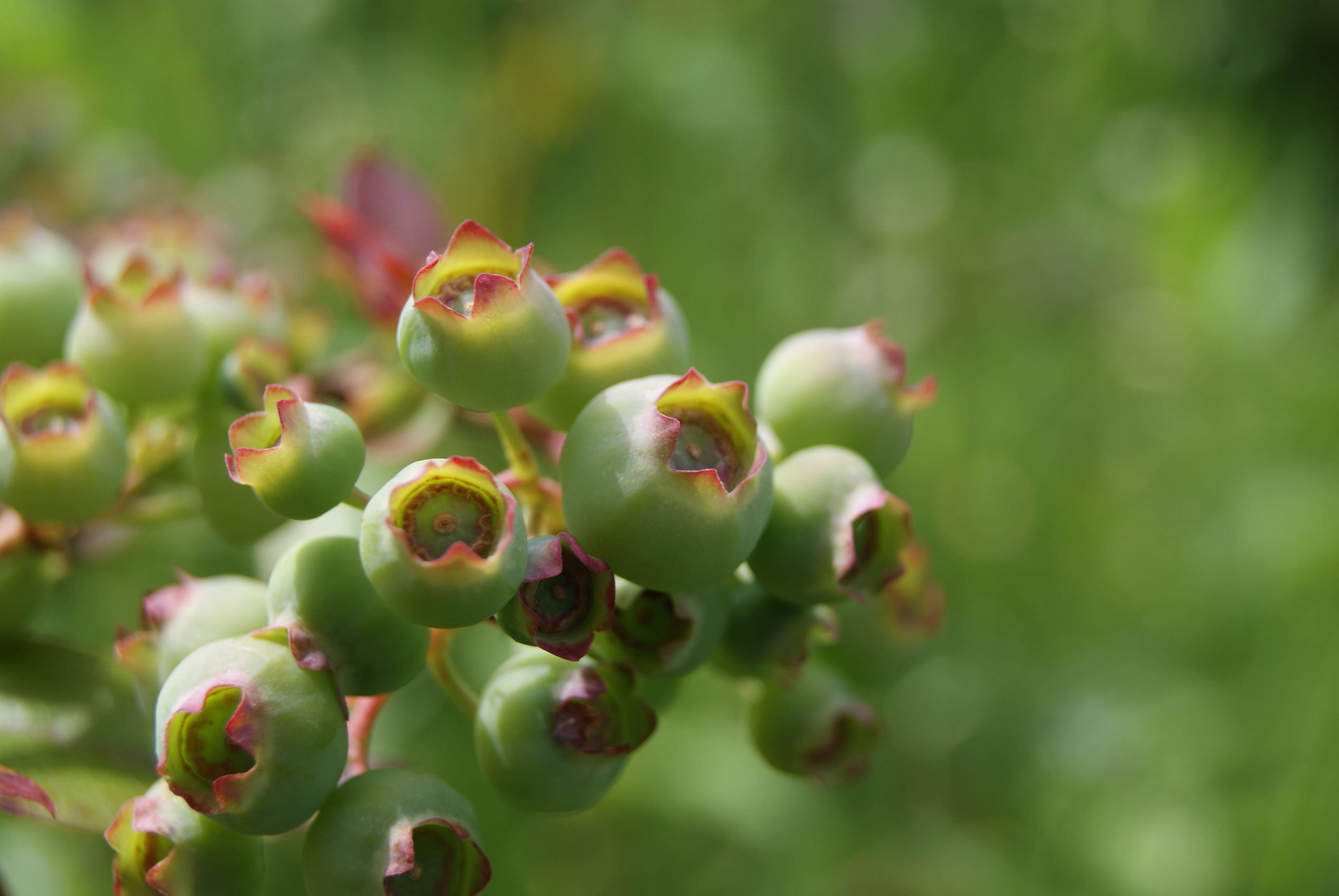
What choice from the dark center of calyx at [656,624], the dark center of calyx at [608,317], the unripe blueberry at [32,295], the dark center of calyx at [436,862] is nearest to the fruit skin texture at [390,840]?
the dark center of calyx at [436,862]

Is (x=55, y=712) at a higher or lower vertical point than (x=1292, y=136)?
lower

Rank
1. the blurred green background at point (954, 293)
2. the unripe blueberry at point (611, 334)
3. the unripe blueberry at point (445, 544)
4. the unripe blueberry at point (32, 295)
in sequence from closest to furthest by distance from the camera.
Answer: the unripe blueberry at point (445, 544) → the unripe blueberry at point (611, 334) → the unripe blueberry at point (32, 295) → the blurred green background at point (954, 293)

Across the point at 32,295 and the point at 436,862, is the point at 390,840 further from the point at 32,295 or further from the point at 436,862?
the point at 32,295

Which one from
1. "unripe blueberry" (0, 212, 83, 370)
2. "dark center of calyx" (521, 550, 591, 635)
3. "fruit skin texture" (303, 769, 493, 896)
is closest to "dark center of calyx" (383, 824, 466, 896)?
"fruit skin texture" (303, 769, 493, 896)

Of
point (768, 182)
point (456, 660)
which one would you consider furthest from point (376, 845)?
point (768, 182)

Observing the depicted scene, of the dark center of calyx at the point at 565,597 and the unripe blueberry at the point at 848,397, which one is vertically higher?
the unripe blueberry at the point at 848,397

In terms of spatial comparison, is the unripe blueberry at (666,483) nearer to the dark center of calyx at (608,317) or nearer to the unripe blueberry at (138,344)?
the dark center of calyx at (608,317)

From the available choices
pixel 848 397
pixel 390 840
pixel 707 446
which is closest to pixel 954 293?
pixel 848 397

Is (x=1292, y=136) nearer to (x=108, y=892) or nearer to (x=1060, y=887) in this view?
(x=1060, y=887)
